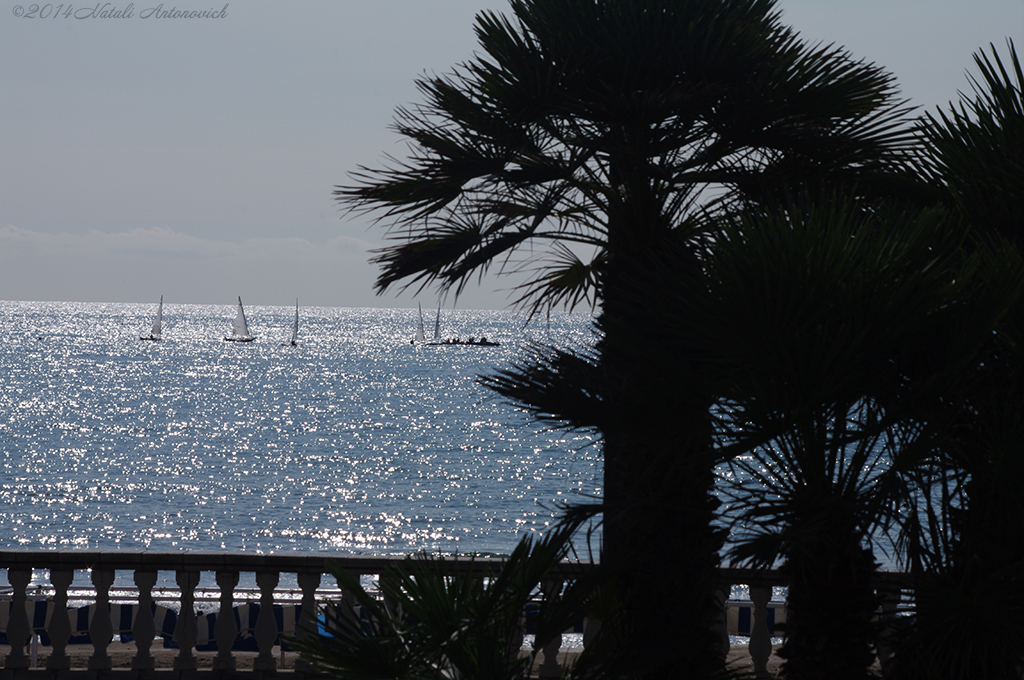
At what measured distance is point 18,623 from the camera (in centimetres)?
550

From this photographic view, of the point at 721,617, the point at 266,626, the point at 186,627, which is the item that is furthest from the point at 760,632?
the point at 186,627

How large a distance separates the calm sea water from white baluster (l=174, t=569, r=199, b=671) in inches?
84.9

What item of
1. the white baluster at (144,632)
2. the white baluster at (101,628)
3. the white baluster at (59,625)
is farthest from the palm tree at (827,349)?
the white baluster at (59,625)

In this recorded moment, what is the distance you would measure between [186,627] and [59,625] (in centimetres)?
75

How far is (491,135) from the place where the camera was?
498 centimetres

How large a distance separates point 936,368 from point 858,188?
1460mm

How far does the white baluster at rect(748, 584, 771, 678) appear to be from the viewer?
5.43 metres

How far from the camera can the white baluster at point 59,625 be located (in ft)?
17.8

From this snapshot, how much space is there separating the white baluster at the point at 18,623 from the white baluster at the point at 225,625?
3.63 ft

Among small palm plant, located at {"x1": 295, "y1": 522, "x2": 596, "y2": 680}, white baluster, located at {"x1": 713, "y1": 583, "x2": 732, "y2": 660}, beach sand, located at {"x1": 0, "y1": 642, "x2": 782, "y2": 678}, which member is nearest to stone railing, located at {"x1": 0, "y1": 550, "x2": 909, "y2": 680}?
beach sand, located at {"x1": 0, "y1": 642, "x2": 782, "y2": 678}

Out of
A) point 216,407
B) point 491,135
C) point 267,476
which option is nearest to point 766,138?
point 491,135

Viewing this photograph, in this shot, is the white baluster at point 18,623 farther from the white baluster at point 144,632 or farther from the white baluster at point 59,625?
the white baluster at point 144,632

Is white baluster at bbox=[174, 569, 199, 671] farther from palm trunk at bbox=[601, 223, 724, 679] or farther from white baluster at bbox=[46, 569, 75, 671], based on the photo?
palm trunk at bbox=[601, 223, 724, 679]

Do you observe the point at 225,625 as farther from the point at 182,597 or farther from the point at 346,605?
the point at 346,605
